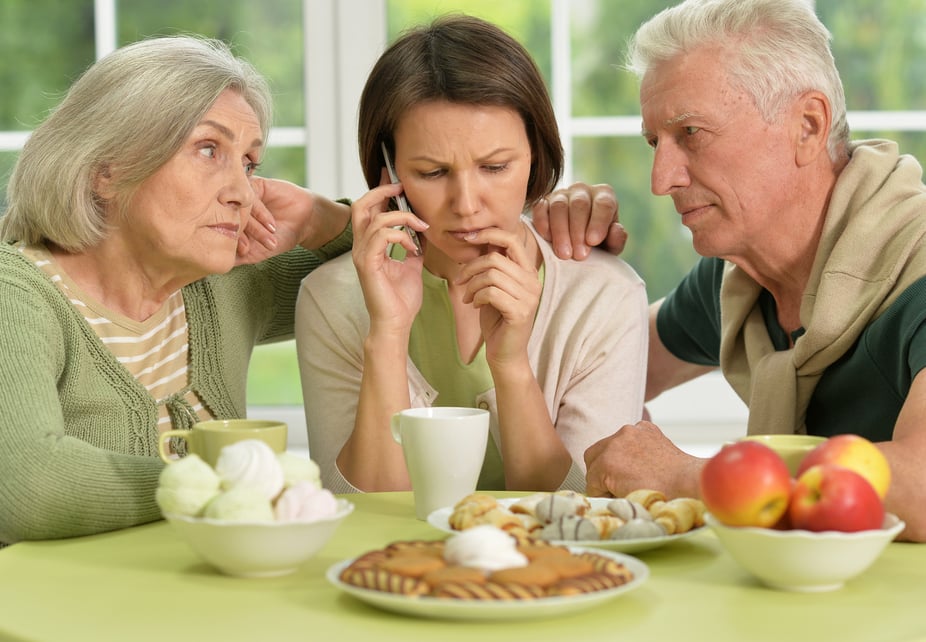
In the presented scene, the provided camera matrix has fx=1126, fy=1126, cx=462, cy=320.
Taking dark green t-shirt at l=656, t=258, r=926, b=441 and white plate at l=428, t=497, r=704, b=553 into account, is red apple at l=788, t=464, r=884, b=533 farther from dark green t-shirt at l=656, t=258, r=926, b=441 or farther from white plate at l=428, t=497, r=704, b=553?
dark green t-shirt at l=656, t=258, r=926, b=441

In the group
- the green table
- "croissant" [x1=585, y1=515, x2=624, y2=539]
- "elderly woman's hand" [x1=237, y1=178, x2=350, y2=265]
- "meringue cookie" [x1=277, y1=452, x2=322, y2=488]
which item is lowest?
the green table

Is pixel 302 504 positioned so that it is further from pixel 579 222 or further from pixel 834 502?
pixel 579 222

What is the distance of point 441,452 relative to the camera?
1.30m

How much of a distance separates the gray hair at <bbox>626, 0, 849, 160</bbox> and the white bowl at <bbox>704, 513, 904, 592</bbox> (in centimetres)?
96

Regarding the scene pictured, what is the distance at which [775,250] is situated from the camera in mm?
1835

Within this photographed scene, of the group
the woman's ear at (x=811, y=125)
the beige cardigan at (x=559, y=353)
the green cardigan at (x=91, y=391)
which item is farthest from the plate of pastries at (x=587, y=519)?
the woman's ear at (x=811, y=125)

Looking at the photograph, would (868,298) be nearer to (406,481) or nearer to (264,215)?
(406,481)

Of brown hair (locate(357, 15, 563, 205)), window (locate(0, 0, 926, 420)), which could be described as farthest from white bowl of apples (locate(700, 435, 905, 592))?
window (locate(0, 0, 926, 420))

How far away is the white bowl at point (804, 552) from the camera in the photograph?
3.05 ft

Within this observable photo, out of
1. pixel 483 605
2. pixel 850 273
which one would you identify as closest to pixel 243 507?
pixel 483 605

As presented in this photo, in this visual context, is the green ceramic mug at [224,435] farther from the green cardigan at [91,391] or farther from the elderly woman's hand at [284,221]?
the elderly woman's hand at [284,221]

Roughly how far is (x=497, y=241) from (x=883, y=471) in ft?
2.73

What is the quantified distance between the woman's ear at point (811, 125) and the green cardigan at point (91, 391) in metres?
0.82

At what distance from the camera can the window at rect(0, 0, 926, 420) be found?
120 inches
